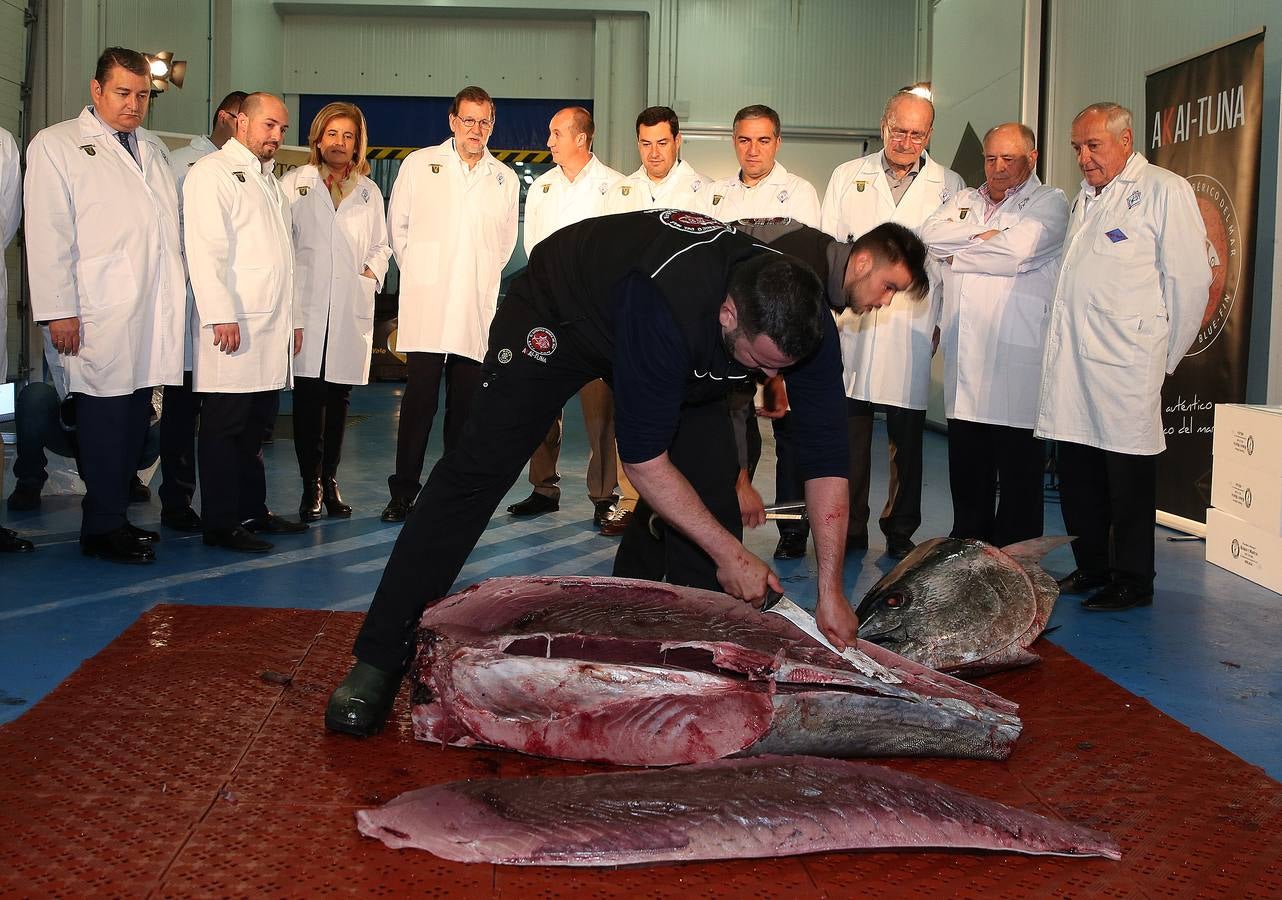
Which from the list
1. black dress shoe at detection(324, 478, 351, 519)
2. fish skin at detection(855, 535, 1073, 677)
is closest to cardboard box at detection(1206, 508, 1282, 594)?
fish skin at detection(855, 535, 1073, 677)

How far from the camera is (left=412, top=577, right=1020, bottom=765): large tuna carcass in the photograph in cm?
281

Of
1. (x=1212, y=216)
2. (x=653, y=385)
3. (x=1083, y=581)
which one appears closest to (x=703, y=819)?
(x=653, y=385)

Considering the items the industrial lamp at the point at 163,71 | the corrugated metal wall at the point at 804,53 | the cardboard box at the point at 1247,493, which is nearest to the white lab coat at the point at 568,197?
the cardboard box at the point at 1247,493

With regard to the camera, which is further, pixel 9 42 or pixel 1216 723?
pixel 9 42

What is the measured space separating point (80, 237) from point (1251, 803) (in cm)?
492

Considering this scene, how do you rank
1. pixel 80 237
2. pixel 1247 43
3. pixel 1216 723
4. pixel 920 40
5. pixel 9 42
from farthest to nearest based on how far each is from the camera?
1. pixel 920 40
2. pixel 9 42
3. pixel 1247 43
4. pixel 80 237
5. pixel 1216 723

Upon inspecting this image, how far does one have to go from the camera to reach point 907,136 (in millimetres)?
6164

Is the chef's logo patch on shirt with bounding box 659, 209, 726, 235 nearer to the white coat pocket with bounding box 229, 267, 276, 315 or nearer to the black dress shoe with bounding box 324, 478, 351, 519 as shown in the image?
the white coat pocket with bounding box 229, 267, 276, 315

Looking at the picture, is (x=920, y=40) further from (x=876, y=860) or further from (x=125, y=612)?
(x=876, y=860)

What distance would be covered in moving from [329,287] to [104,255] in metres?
1.56

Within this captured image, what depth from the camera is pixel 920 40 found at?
14.8 m

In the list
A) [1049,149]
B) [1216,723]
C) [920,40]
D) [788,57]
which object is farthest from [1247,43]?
[788,57]

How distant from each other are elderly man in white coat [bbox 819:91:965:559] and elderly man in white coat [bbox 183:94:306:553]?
111 inches

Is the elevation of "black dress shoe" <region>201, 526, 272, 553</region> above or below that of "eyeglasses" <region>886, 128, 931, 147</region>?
below
